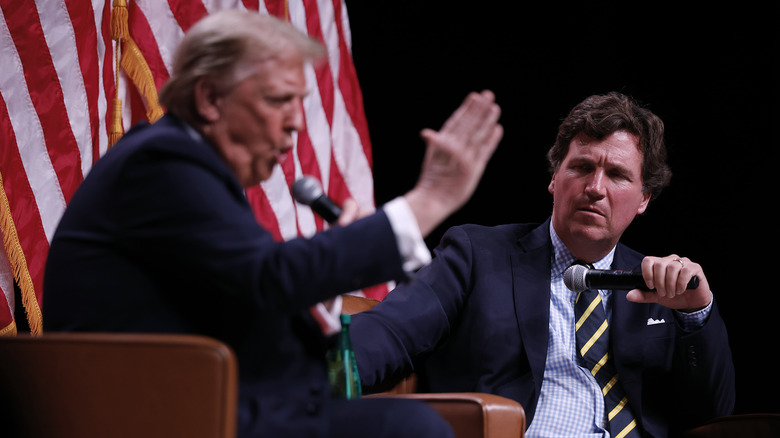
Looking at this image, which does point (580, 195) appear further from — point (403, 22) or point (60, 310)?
point (403, 22)

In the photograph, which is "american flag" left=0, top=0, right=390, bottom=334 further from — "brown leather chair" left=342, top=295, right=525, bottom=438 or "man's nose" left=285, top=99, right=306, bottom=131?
"man's nose" left=285, top=99, right=306, bottom=131

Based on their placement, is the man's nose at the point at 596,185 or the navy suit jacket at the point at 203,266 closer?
the navy suit jacket at the point at 203,266

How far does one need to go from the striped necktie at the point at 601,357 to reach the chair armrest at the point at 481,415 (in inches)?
20.5

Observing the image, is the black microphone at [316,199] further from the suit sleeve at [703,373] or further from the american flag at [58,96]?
the american flag at [58,96]

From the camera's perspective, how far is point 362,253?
1.04 m

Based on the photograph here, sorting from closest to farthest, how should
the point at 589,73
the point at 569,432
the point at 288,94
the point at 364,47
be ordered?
the point at 288,94 < the point at 569,432 < the point at 589,73 < the point at 364,47

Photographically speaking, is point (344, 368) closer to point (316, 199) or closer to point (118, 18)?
point (316, 199)

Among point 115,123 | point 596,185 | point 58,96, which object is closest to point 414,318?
point 596,185

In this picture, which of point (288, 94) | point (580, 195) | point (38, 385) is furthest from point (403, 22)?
point (38, 385)

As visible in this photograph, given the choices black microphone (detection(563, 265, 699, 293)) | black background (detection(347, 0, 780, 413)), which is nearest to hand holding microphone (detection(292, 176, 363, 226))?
black microphone (detection(563, 265, 699, 293))

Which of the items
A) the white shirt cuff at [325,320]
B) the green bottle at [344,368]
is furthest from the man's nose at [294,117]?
the green bottle at [344,368]

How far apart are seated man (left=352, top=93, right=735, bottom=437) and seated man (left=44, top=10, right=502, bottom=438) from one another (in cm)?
80

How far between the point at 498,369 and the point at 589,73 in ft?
6.20

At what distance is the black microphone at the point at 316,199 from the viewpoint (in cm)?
132
